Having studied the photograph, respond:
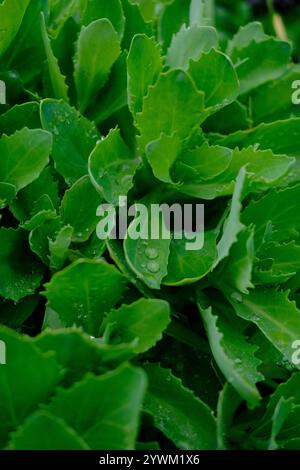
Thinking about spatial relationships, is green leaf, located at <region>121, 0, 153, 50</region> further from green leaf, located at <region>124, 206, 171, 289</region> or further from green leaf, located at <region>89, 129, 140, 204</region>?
green leaf, located at <region>124, 206, 171, 289</region>

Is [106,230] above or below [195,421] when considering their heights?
above

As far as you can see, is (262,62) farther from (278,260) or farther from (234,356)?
(234,356)

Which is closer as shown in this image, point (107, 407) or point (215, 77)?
point (107, 407)

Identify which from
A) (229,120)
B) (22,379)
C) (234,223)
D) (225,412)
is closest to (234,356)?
(225,412)

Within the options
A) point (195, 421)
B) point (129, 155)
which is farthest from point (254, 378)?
point (129, 155)
